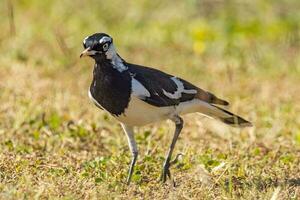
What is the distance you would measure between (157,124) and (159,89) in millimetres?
1834

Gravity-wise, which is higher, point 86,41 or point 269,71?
point 86,41

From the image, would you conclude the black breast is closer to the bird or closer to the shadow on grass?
the bird

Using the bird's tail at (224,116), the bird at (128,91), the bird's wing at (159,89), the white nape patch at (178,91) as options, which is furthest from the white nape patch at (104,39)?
the bird's tail at (224,116)

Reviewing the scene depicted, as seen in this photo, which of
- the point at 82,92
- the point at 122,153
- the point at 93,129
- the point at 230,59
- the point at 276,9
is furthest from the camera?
the point at 276,9

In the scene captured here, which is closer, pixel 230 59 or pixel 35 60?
pixel 35 60

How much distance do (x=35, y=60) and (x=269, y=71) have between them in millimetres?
2737

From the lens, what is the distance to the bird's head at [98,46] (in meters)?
6.48

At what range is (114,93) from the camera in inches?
255

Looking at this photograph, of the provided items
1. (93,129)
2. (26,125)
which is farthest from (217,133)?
(26,125)

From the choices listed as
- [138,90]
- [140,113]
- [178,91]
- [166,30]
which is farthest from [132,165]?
[166,30]

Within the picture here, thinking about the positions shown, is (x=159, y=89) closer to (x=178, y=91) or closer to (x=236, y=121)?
(x=178, y=91)

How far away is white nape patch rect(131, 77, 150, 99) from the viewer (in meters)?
6.51

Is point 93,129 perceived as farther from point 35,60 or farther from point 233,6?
point 233,6

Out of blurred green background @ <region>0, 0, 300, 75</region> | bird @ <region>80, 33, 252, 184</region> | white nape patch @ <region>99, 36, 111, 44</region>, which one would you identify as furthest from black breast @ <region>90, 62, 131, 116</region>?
blurred green background @ <region>0, 0, 300, 75</region>
